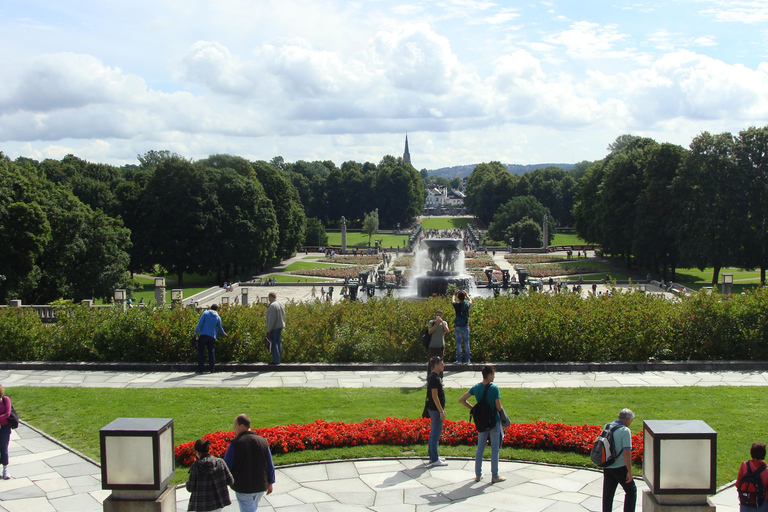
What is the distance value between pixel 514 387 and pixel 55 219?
31822mm

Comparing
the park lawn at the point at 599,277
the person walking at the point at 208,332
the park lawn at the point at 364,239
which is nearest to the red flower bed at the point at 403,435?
the person walking at the point at 208,332

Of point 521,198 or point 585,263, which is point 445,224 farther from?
point 585,263

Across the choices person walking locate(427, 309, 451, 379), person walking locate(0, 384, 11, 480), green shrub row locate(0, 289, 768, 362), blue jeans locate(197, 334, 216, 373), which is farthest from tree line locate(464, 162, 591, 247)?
person walking locate(0, 384, 11, 480)

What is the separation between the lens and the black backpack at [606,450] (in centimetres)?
646

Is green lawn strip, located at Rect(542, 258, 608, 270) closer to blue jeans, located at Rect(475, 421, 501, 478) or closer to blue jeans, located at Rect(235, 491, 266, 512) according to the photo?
blue jeans, located at Rect(475, 421, 501, 478)

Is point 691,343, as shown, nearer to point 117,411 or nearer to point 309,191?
point 117,411

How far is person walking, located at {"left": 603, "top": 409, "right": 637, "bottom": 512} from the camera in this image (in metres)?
6.46

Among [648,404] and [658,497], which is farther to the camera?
[648,404]

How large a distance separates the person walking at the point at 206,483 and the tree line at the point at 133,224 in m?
28.1

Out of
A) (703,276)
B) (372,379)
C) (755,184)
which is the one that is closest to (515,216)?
(703,276)

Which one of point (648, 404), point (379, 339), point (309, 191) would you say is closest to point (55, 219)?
point (379, 339)

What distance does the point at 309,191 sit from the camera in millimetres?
110375

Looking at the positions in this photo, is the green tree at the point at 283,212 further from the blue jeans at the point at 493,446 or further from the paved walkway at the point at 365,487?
the blue jeans at the point at 493,446

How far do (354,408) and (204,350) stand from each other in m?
4.56
